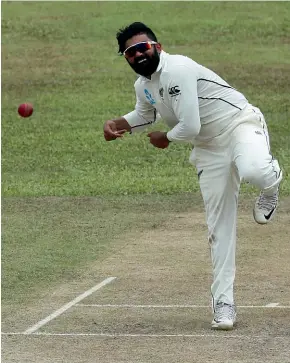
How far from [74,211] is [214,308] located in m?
5.42

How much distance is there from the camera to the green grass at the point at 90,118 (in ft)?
42.3

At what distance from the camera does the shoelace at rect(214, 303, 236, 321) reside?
899 centimetres

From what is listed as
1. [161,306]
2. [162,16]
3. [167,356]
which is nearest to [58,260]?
[161,306]

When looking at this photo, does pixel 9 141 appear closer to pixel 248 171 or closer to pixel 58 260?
pixel 58 260

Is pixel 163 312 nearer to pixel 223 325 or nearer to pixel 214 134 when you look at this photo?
pixel 223 325

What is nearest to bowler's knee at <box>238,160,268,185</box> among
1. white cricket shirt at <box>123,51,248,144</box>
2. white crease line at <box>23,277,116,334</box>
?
white cricket shirt at <box>123,51,248,144</box>

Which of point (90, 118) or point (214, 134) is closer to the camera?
point (214, 134)

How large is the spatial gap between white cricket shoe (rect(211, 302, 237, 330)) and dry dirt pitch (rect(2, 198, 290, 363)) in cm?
7

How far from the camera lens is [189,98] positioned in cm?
873

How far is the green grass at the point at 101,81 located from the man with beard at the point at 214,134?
20.7ft

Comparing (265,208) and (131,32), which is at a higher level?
(131,32)

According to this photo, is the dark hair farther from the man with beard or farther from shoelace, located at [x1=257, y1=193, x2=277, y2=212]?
shoelace, located at [x1=257, y1=193, x2=277, y2=212]

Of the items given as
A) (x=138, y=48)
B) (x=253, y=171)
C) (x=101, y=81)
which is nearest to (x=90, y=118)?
(x=101, y=81)

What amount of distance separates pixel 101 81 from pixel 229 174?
15.3m
